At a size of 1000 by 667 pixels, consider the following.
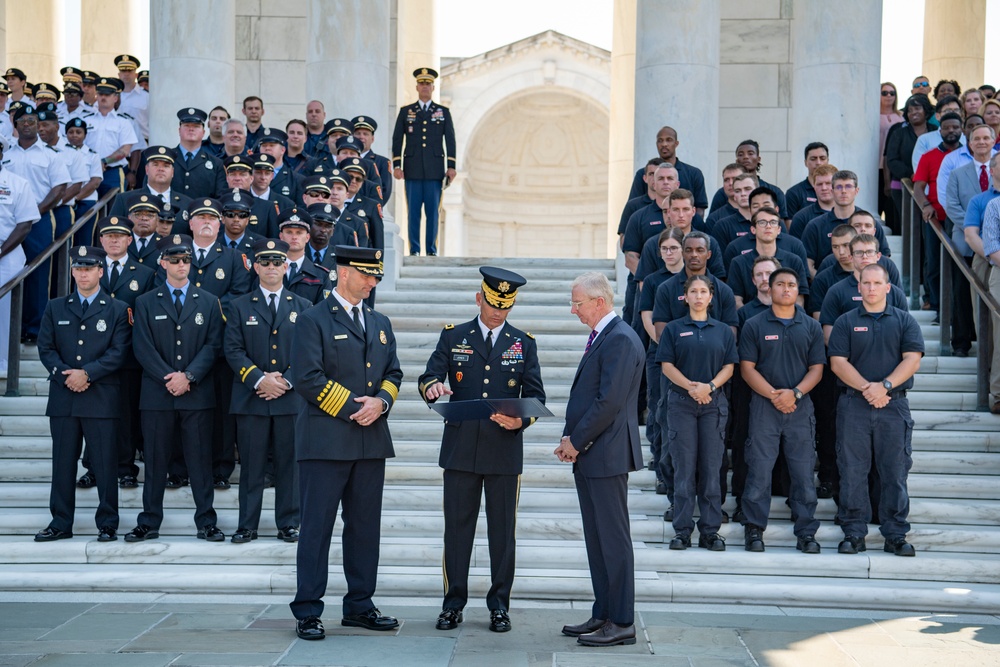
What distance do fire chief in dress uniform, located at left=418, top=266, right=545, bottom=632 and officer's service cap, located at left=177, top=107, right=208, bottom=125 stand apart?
19.5ft

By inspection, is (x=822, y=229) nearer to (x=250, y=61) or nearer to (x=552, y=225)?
(x=250, y=61)

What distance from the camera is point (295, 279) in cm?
964

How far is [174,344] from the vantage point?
8.83 metres

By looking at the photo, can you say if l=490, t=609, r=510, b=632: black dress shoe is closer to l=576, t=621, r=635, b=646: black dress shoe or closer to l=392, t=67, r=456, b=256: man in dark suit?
l=576, t=621, r=635, b=646: black dress shoe

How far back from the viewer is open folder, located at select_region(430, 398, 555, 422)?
6.79 metres

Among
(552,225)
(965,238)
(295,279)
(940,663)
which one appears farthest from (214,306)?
(552,225)

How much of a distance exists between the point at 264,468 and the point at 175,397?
0.83 meters

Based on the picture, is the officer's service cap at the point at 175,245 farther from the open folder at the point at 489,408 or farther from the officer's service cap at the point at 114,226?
the open folder at the point at 489,408

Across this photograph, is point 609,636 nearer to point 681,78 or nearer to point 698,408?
point 698,408

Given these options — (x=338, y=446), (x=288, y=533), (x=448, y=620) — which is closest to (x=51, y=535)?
(x=288, y=533)

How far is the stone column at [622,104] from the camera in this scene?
17125mm

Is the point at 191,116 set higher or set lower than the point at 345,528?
higher

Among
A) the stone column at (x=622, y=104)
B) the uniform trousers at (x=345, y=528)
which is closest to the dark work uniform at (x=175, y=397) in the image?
the uniform trousers at (x=345, y=528)

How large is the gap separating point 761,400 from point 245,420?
3654 mm
